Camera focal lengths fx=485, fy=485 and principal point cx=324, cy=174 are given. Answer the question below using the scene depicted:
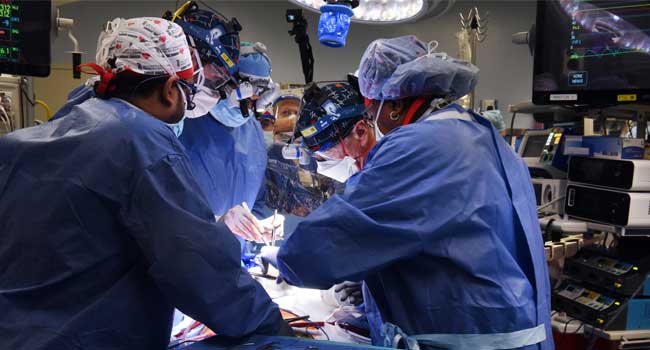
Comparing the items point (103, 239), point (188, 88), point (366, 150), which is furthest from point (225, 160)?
point (103, 239)

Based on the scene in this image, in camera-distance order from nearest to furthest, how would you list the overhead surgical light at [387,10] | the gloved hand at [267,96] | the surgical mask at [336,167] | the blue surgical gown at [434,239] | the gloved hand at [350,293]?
the blue surgical gown at [434,239] → the gloved hand at [350,293] → the overhead surgical light at [387,10] → the surgical mask at [336,167] → the gloved hand at [267,96]

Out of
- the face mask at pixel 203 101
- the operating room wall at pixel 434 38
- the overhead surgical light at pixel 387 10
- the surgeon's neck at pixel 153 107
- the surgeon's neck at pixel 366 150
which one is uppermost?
the operating room wall at pixel 434 38

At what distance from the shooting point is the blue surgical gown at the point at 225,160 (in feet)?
8.80

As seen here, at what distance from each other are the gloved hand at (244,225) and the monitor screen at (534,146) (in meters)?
1.71

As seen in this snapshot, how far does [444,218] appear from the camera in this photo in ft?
4.56

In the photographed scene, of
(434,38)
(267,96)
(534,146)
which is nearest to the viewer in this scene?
(267,96)

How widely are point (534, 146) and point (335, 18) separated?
166cm

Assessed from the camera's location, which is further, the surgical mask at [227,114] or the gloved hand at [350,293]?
the surgical mask at [227,114]

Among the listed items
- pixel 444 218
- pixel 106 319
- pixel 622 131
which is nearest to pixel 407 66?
pixel 444 218

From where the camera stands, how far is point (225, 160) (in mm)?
2762

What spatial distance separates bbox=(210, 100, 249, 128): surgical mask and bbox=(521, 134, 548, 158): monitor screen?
1734 mm

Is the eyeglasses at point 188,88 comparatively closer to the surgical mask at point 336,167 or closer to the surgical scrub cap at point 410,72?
the surgical scrub cap at point 410,72

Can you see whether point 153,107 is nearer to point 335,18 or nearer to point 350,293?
point 335,18

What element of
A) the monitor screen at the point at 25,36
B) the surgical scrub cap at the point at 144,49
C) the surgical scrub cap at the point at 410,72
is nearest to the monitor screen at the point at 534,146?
the surgical scrub cap at the point at 410,72
